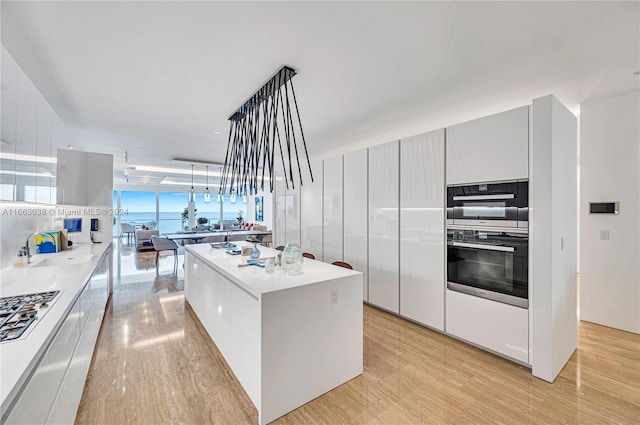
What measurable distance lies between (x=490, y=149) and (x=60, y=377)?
11.5 ft

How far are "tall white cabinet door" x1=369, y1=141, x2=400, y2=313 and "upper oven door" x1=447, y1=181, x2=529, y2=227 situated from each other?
0.77 meters

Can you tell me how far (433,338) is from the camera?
9.88 feet

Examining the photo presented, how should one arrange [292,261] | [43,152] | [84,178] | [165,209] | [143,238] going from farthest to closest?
[165,209], [143,238], [84,178], [43,152], [292,261]

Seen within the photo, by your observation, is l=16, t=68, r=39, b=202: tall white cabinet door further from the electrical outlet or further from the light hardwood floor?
the electrical outlet

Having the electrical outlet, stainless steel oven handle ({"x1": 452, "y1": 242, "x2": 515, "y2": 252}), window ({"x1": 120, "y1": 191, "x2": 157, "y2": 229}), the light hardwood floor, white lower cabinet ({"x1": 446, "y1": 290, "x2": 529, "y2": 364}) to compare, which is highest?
window ({"x1": 120, "y1": 191, "x2": 157, "y2": 229})

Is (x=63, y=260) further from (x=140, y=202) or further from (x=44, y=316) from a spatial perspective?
(x=140, y=202)

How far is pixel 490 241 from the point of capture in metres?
2.64

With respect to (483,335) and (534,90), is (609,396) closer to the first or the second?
(483,335)

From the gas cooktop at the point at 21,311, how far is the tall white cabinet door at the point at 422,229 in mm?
3175

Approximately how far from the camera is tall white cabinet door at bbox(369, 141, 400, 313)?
3539 millimetres

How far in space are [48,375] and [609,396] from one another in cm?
358

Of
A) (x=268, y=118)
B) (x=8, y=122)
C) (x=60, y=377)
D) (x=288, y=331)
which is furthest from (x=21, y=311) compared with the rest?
(x=268, y=118)

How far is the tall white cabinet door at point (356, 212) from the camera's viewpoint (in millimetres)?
3990

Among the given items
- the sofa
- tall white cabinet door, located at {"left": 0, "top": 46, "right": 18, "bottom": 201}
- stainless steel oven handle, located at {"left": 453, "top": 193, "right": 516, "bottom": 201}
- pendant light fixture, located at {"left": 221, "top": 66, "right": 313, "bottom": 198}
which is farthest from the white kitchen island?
the sofa
